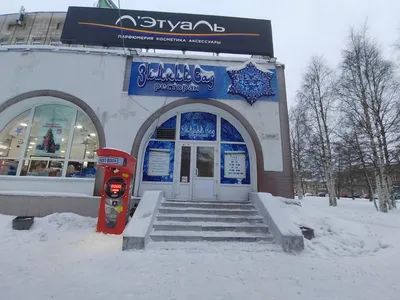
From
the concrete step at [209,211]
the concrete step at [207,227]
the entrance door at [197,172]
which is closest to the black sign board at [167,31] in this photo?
the entrance door at [197,172]

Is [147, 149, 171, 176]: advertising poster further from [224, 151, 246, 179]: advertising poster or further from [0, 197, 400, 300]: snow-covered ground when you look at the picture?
[0, 197, 400, 300]: snow-covered ground

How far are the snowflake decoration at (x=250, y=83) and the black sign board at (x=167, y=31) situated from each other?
1130mm

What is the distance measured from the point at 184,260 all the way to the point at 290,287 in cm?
182

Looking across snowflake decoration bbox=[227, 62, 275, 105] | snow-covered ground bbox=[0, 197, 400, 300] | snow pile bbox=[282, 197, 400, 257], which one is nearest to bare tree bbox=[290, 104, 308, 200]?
snowflake decoration bbox=[227, 62, 275, 105]

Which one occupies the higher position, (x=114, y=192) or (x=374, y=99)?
(x=374, y=99)

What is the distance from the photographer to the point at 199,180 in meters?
8.10

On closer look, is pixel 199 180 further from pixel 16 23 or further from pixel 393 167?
pixel 16 23

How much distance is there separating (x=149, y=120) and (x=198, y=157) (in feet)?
7.56

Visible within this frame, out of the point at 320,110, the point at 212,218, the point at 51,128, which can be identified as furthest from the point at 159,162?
the point at 320,110

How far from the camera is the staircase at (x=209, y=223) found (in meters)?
5.17

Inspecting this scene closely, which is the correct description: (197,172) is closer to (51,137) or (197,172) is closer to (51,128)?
(51,137)

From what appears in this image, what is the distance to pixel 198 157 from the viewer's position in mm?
8336

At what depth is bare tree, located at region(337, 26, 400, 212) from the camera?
500 inches

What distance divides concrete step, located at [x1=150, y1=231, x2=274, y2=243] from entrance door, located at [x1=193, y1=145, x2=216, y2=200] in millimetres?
2683
